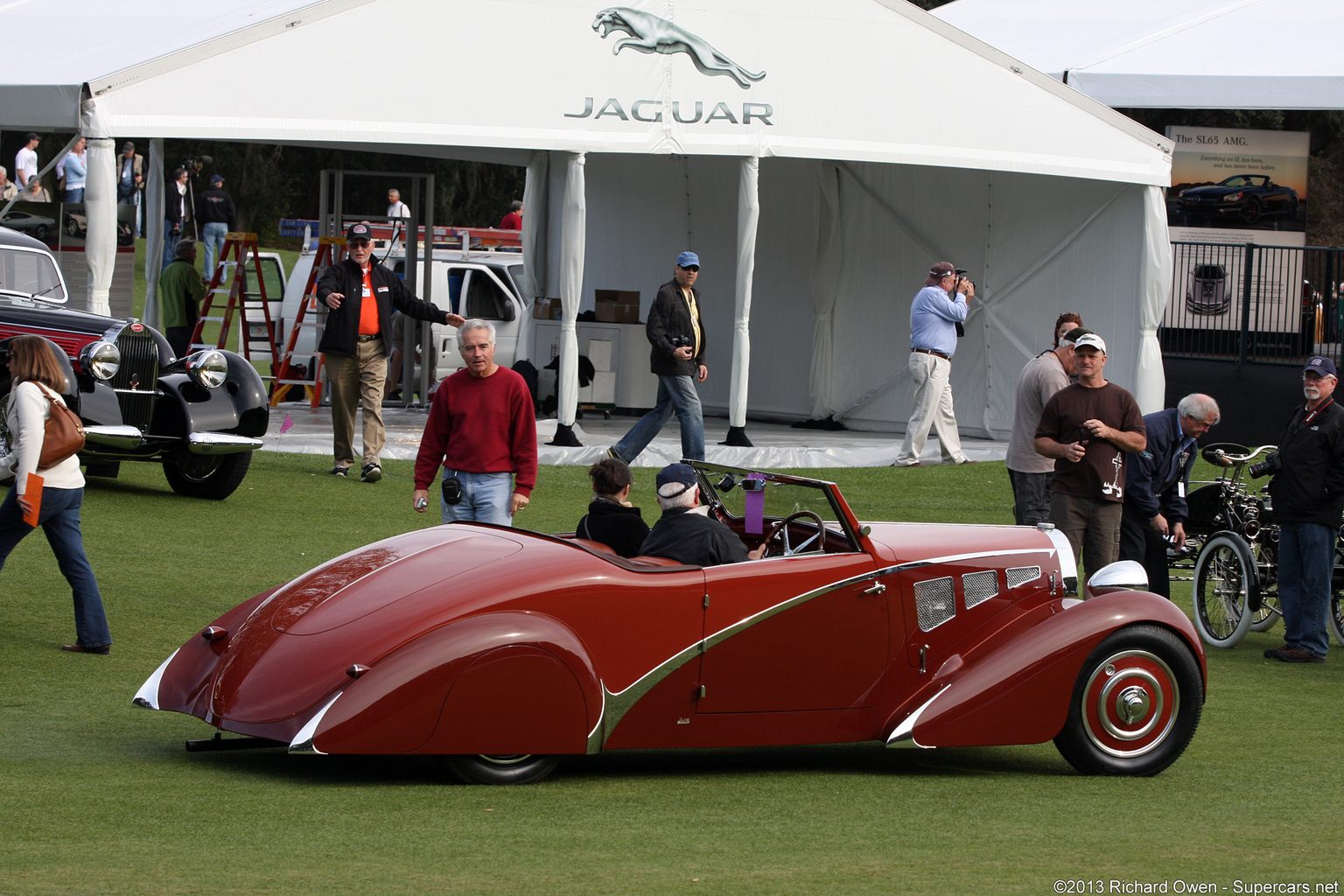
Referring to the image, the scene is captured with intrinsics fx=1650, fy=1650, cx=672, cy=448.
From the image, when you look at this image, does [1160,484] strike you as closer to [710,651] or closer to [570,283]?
[710,651]

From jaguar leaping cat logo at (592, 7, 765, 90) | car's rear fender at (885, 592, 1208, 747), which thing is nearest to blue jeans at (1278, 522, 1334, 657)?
car's rear fender at (885, 592, 1208, 747)

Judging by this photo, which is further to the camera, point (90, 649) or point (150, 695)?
point (90, 649)

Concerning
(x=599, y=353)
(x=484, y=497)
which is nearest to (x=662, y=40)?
(x=599, y=353)

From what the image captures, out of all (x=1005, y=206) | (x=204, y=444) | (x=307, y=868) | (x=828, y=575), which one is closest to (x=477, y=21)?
(x=204, y=444)

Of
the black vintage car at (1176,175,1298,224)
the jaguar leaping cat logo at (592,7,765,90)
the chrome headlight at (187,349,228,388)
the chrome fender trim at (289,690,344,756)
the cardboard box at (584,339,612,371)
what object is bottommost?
the chrome fender trim at (289,690,344,756)

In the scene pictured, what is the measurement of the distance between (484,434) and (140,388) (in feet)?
17.2

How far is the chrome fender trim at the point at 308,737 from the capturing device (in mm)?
5727

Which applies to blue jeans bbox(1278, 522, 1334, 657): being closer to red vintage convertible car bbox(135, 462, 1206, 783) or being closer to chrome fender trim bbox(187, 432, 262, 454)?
red vintage convertible car bbox(135, 462, 1206, 783)

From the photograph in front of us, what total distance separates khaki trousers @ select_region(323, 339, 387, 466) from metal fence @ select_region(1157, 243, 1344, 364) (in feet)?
35.7

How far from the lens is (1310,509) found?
9.69m

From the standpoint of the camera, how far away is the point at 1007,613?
22.6 ft

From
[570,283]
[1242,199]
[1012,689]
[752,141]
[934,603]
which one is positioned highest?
[1242,199]

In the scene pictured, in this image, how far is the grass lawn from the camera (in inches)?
195

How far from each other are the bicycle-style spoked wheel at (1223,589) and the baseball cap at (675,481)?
480cm
